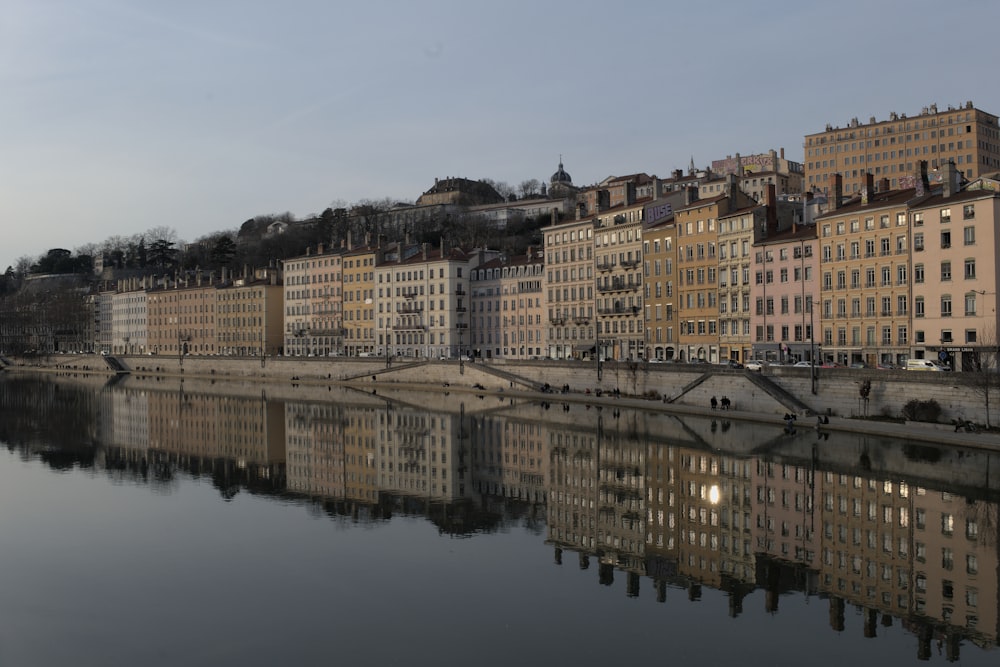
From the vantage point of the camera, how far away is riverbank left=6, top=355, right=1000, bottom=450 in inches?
1849

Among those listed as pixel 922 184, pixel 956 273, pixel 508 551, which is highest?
pixel 922 184

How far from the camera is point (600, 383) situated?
227ft

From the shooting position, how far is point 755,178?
12694 cm

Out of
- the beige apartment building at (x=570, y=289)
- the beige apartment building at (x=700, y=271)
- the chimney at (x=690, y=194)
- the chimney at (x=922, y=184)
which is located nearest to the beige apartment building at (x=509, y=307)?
the beige apartment building at (x=570, y=289)

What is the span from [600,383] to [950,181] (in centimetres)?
2690

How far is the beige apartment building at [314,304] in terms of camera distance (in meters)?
111

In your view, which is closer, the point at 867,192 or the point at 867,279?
the point at 867,279

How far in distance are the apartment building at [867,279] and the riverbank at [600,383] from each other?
30.4 feet

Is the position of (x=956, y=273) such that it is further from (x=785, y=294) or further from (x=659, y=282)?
(x=659, y=282)

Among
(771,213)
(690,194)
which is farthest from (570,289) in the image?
(771,213)

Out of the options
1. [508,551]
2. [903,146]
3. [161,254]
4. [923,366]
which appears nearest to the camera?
[508,551]

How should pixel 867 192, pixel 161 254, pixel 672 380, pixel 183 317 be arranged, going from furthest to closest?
1. pixel 161 254
2. pixel 183 317
3. pixel 672 380
4. pixel 867 192

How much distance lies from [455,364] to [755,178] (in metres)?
64.4

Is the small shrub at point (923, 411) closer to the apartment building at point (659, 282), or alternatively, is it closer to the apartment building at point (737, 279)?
the apartment building at point (737, 279)
